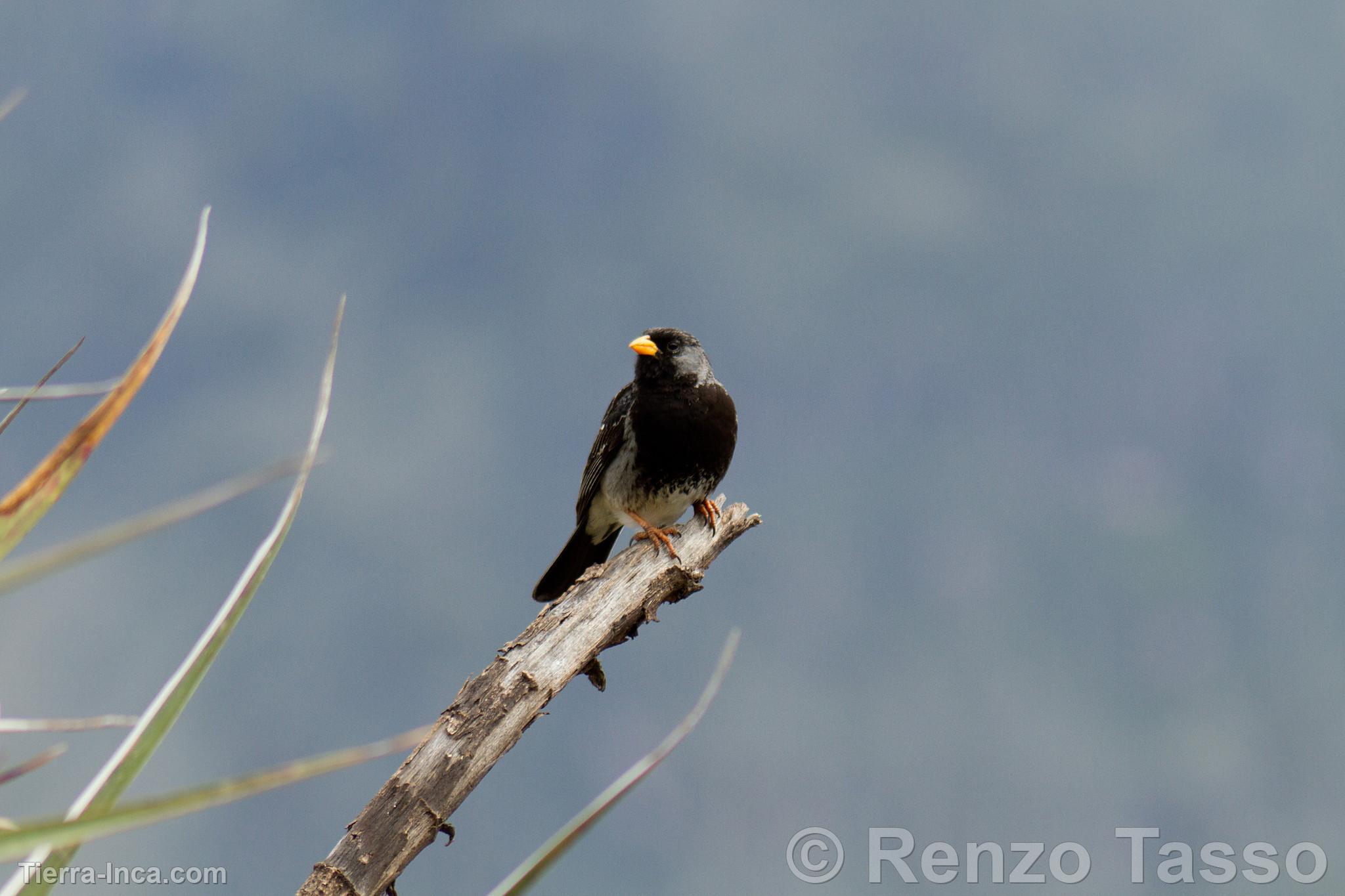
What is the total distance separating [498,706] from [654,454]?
2286 millimetres

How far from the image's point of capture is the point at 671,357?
22.0 ft

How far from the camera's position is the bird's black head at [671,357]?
6.64 m

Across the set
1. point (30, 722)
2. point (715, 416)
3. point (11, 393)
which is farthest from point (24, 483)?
point (715, 416)

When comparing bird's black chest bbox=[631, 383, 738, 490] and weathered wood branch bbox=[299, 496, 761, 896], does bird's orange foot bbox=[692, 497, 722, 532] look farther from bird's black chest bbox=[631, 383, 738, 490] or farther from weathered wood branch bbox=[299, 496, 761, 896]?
weathered wood branch bbox=[299, 496, 761, 896]

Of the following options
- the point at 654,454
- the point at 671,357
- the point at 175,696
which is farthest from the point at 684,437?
the point at 175,696

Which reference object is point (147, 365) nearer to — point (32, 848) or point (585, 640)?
point (32, 848)

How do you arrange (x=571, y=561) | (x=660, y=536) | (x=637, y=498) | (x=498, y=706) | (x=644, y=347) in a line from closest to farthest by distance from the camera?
1. (x=498, y=706)
2. (x=660, y=536)
3. (x=637, y=498)
4. (x=644, y=347)
5. (x=571, y=561)

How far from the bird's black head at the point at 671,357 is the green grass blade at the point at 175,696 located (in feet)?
15.5

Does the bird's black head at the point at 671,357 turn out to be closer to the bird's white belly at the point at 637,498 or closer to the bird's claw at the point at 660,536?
the bird's white belly at the point at 637,498

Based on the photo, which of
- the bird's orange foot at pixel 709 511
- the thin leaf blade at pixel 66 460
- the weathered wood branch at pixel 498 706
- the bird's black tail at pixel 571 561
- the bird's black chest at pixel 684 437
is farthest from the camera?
the bird's black tail at pixel 571 561

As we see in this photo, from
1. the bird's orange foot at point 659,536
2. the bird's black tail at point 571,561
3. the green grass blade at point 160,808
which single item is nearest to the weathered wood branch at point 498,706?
the bird's orange foot at point 659,536

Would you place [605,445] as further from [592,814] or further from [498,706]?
[592,814]

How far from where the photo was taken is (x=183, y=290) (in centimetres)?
182

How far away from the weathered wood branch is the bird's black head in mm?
1312
